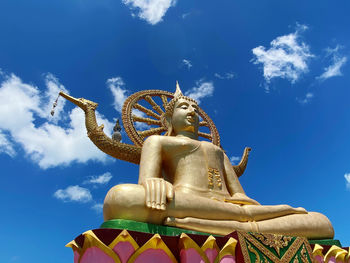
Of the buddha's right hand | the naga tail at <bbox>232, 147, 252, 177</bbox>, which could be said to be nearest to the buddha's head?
the naga tail at <bbox>232, 147, 252, 177</bbox>

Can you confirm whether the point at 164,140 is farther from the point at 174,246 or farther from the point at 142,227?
the point at 174,246

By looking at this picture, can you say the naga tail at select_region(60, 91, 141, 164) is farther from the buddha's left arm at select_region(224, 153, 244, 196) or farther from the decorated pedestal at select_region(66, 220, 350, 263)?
the decorated pedestal at select_region(66, 220, 350, 263)

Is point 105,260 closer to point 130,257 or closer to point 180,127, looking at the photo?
point 130,257

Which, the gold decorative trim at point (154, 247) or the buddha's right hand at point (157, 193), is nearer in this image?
the gold decorative trim at point (154, 247)

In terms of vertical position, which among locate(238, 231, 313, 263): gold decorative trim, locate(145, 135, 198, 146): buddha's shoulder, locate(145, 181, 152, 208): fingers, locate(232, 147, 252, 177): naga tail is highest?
locate(232, 147, 252, 177): naga tail

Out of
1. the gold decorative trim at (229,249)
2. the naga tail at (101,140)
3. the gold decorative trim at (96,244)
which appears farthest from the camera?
the naga tail at (101,140)

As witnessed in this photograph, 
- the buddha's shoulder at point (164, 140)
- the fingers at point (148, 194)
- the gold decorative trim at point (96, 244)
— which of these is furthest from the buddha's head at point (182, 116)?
the gold decorative trim at point (96, 244)

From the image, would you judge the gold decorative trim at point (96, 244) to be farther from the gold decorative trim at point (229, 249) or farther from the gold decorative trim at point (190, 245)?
the gold decorative trim at point (229, 249)

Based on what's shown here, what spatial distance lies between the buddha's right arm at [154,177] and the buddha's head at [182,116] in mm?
869

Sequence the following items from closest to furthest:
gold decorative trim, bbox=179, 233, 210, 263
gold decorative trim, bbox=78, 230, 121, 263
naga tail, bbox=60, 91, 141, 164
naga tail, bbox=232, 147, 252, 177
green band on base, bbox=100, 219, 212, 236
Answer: gold decorative trim, bbox=78, 230, 121, 263, gold decorative trim, bbox=179, 233, 210, 263, green band on base, bbox=100, 219, 212, 236, naga tail, bbox=60, 91, 141, 164, naga tail, bbox=232, 147, 252, 177

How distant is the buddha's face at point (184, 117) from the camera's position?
571 centimetres

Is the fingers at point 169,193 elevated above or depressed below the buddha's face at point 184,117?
below

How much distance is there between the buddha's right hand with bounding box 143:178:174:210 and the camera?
11.8ft

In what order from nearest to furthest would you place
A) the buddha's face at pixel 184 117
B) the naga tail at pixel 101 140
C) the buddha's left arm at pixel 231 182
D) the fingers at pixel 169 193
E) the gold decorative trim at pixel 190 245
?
the gold decorative trim at pixel 190 245, the fingers at pixel 169 193, the buddha's left arm at pixel 231 182, the buddha's face at pixel 184 117, the naga tail at pixel 101 140
